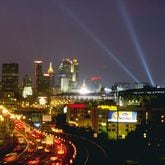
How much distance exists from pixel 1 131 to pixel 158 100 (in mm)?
40616

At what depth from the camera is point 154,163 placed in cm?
3900

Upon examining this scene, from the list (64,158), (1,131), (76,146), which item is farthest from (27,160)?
(1,131)

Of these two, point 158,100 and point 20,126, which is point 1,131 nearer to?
point 20,126

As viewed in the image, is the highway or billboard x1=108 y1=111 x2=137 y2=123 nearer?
the highway

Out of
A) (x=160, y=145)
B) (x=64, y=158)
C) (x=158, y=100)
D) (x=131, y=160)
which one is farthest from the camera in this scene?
(x=158, y=100)

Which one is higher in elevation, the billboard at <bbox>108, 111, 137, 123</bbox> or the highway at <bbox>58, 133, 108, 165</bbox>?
the billboard at <bbox>108, 111, 137, 123</bbox>

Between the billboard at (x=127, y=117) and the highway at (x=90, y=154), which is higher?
the billboard at (x=127, y=117)

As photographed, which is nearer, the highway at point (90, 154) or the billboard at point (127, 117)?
the highway at point (90, 154)

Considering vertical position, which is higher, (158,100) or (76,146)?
(158,100)

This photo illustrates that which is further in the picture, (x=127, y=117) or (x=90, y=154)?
(x=127, y=117)

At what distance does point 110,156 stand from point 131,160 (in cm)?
494

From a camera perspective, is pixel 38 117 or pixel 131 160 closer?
pixel 131 160

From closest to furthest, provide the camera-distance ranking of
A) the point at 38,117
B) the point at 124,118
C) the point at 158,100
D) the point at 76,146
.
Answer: the point at 76,146, the point at 124,118, the point at 158,100, the point at 38,117

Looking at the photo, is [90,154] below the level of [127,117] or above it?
below
